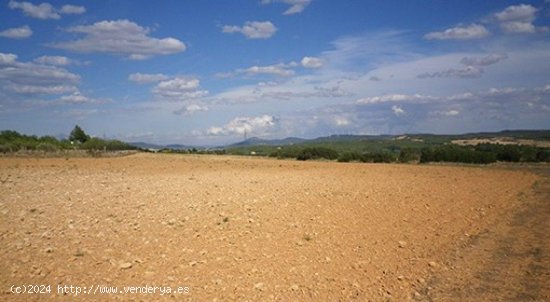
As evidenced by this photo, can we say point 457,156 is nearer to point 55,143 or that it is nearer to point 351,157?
point 351,157

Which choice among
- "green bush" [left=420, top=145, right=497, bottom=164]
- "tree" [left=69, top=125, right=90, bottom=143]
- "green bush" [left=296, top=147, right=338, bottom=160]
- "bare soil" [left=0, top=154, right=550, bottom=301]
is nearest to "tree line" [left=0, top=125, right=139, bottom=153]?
"tree" [left=69, top=125, right=90, bottom=143]

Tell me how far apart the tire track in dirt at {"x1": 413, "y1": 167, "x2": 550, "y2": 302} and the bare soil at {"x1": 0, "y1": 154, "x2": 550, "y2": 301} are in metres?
0.03

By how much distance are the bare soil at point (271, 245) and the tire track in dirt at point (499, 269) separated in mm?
26

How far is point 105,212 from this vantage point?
1234 centimetres

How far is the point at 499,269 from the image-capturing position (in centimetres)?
889

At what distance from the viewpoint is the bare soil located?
7648 mm

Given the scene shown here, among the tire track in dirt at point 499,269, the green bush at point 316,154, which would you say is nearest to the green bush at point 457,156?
the green bush at point 316,154

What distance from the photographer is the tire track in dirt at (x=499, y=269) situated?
7562mm

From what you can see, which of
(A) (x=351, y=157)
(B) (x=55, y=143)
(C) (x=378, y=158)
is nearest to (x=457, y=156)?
(C) (x=378, y=158)

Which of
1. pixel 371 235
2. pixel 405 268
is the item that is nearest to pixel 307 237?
pixel 371 235

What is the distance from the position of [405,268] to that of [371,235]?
262 centimetres

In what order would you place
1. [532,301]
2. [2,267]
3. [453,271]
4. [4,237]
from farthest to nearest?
[4,237] < [453,271] < [2,267] < [532,301]

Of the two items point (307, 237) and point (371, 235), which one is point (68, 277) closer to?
point (307, 237)

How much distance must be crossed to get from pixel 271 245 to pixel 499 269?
203 inches
